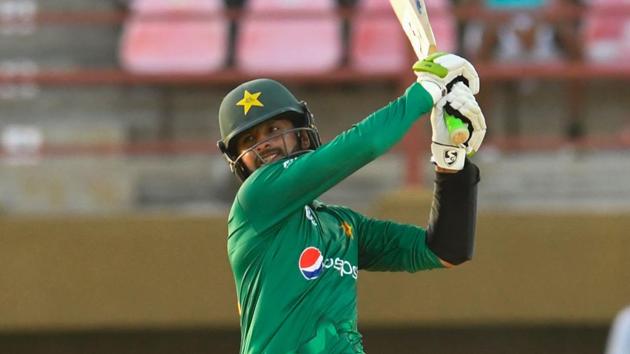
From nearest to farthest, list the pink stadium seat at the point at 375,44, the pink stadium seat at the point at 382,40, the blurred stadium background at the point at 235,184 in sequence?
the blurred stadium background at the point at 235,184 < the pink stadium seat at the point at 382,40 < the pink stadium seat at the point at 375,44

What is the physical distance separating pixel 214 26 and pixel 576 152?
2252 mm

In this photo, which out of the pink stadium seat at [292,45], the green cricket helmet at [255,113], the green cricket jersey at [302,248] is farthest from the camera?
the pink stadium seat at [292,45]

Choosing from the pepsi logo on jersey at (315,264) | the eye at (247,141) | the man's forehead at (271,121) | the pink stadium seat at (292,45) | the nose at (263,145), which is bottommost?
the pepsi logo on jersey at (315,264)

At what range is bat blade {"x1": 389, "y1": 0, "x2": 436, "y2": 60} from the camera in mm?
4098

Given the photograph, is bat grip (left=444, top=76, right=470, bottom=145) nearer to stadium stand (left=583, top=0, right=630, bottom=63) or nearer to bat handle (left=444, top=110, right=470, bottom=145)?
bat handle (left=444, top=110, right=470, bottom=145)

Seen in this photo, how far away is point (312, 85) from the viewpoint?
9070mm

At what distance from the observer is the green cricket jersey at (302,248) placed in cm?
379

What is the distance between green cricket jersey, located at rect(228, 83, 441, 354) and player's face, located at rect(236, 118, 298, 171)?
0.33 ft

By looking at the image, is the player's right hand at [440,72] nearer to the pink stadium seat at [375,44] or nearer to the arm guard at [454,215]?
the arm guard at [454,215]

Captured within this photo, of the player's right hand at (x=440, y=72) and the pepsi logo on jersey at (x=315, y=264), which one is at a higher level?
the player's right hand at (x=440, y=72)

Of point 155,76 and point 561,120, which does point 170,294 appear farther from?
point 561,120

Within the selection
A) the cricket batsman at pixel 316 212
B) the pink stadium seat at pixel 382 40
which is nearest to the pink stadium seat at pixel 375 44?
the pink stadium seat at pixel 382 40

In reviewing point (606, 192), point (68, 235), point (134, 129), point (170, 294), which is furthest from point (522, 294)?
point (134, 129)

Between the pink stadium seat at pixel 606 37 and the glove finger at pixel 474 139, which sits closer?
the glove finger at pixel 474 139
